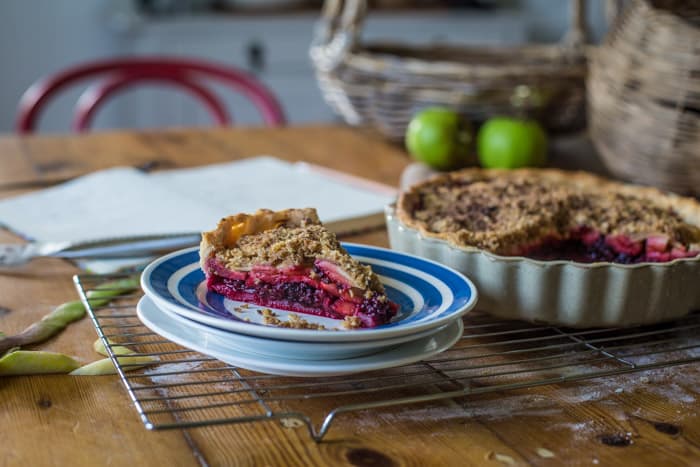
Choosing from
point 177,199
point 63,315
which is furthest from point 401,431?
point 177,199

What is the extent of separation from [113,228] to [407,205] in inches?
19.1

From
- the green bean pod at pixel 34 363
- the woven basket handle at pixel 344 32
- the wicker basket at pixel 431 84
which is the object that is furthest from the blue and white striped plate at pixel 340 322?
the woven basket handle at pixel 344 32

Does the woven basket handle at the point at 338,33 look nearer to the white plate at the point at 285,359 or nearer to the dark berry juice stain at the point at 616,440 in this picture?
the white plate at the point at 285,359

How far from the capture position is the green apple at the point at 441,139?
5.46 feet

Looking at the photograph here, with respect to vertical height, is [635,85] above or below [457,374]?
above

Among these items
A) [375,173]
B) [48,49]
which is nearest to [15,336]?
[375,173]

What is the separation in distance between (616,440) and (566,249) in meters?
0.40

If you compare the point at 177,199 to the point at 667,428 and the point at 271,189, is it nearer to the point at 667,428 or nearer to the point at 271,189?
the point at 271,189

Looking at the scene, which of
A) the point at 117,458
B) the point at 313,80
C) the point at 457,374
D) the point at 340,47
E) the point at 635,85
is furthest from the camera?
the point at 313,80

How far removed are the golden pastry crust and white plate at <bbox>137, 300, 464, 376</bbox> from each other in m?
0.08

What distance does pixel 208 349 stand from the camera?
2.57 ft

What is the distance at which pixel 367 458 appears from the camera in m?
0.72

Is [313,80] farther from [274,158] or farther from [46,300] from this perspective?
[46,300]

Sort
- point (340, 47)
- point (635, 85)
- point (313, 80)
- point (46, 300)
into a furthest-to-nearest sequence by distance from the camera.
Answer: point (313, 80) → point (340, 47) → point (635, 85) → point (46, 300)
